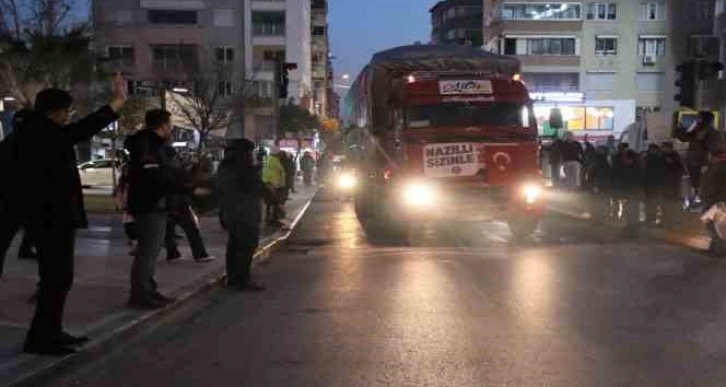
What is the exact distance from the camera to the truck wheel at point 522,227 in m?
18.0

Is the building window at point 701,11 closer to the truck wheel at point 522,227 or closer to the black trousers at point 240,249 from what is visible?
the truck wheel at point 522,227

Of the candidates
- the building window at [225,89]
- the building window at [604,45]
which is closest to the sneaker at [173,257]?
the building window at [225,89]

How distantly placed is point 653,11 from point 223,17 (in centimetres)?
3688

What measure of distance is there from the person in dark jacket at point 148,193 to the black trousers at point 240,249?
201 cm

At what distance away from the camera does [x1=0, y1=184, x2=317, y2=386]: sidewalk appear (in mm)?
7374

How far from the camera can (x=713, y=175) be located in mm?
14656

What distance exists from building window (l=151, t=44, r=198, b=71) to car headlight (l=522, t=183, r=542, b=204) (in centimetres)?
5310

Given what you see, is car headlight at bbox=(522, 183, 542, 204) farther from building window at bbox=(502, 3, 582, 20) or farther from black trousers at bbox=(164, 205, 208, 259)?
building window at bbox=(502, 3, 582, 20)

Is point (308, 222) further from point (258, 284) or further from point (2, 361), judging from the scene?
point (2, 361)

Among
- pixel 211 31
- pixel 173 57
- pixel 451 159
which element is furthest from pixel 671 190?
pixel 211 31

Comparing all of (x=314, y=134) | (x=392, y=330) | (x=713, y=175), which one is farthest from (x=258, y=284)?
(x=314, y=134)

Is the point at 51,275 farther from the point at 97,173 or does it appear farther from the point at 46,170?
the point at 97,173

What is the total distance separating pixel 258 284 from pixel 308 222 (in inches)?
464

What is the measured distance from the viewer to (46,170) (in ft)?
23.6
